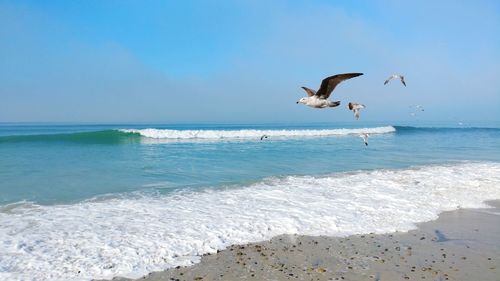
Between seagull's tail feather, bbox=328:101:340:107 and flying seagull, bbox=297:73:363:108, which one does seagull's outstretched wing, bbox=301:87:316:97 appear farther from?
seagull's tail feather, bbox=328:101:340:107

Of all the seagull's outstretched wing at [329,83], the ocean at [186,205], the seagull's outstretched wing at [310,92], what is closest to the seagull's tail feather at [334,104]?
the seagull's outstretched wing at [329,83]

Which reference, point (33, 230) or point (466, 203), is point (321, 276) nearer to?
point (33, 230)

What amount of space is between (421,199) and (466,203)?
97cm

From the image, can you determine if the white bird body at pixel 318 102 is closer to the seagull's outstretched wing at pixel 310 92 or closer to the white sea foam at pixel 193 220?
the seagull's outstretched wing at pixel 310 92

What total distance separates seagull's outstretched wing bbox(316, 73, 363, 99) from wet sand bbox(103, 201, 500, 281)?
2.41 metres

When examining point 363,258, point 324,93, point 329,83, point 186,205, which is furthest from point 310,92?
point 186,205

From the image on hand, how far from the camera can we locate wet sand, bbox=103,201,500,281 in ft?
17.7

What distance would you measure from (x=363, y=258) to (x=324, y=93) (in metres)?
2.74

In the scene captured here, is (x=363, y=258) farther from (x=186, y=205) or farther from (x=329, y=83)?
(x=186, y=205)

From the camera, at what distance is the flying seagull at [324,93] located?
6.68 meters

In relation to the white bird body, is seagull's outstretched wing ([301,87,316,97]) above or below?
above

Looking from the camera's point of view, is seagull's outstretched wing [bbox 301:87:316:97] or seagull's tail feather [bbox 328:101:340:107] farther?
seagull's outstretched wing [bbox 301:87:316:97]

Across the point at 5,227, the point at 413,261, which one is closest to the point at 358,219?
the point at 413,261

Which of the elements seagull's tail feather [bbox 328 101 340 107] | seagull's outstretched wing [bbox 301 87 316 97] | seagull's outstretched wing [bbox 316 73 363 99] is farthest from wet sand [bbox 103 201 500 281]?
seagull's outstretched wing [bbox 301 87 316 97]
